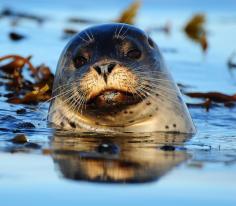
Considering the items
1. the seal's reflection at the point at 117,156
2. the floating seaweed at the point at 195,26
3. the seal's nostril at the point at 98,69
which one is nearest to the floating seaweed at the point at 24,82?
the seal's reflection at the point at 117,156

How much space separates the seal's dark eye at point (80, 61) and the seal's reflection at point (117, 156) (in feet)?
1.87

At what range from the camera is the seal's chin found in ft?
22.4

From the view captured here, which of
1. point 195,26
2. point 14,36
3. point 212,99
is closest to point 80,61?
point 212,99

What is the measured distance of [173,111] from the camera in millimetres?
7438

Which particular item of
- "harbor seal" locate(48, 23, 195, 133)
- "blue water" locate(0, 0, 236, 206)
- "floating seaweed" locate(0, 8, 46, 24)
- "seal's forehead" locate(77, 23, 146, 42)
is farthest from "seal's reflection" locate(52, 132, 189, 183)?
"floating seaweed" locate(0, 8, 46, 24)

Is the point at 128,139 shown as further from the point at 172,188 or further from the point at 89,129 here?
the point at 172,188

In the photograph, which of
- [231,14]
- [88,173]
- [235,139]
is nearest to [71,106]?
[235,139]

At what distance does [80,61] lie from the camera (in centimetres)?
733

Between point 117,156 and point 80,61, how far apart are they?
1.44 metres

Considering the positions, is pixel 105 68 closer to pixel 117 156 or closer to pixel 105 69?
pixel 105 69

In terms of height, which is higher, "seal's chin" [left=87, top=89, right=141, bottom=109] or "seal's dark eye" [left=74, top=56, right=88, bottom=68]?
"seal's dark eye" [left=74, top=56, right=88, bottom=68]

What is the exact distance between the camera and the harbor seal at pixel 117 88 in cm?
691

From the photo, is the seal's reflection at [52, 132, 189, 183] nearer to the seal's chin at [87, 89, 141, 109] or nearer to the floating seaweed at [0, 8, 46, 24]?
the seal's chin at [87, 89, 141, 109]

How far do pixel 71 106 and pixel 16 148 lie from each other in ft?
3.54
